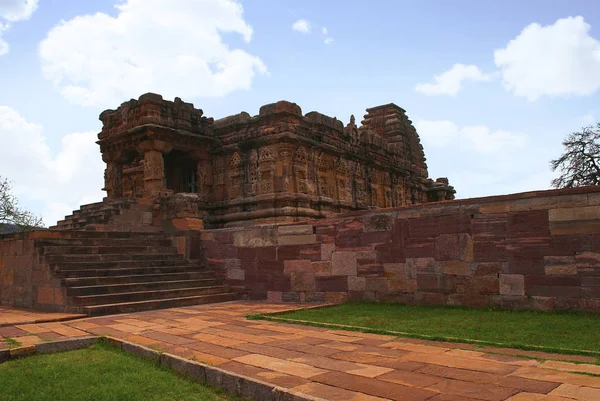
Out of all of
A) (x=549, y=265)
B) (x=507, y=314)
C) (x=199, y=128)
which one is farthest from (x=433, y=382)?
(x=199, y=128)

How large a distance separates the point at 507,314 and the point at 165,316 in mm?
4855

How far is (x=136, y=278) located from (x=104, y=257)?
897mm

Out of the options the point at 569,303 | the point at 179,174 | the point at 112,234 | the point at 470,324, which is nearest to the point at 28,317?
the point at 112,234

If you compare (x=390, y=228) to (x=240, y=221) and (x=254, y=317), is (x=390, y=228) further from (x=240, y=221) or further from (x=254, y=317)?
(x=240, y=221)

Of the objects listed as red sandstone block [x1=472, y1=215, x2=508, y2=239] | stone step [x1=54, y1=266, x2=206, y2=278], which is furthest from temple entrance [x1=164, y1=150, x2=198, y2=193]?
red sandstone block [x1=472, y1=215, x2=508, y2=239]

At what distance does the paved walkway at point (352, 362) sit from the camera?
3600 mm

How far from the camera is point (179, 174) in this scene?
716 inches

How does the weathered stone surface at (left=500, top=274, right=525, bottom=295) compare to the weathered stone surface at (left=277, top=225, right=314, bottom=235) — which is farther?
the weathered stone surface at (left=277, top=225, right=314, bottom=235)

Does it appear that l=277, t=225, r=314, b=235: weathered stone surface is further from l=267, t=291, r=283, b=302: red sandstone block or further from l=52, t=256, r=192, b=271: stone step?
l=52, t=256, r=192, b=271: stone step

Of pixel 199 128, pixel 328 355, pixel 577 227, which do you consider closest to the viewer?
pixel 328 355

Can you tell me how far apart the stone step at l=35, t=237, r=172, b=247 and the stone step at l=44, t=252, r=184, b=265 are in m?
0.44

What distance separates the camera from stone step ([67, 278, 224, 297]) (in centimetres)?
843

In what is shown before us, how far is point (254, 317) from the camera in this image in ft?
24.0

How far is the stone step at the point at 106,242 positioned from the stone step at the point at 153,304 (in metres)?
2.09
